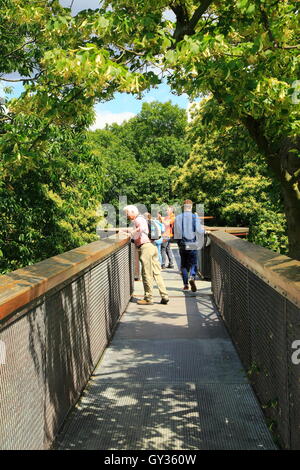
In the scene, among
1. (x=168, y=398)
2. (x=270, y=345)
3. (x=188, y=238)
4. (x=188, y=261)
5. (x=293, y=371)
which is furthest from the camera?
(x=188, y=261)

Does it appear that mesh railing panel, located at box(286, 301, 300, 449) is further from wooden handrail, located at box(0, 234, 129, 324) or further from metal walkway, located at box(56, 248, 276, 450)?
wooden handrail, located at box(0, 234, 129, 324)

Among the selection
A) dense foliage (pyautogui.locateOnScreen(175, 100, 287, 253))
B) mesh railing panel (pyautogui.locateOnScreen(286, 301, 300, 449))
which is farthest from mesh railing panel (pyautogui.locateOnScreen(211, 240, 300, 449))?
dense foliage (pyautogui.locateOnScreen(175, 100, 287, 253))

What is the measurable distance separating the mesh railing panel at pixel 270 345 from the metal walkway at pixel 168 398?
21cm

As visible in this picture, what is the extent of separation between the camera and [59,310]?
4289 millimetres

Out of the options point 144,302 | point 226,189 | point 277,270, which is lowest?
point 144,302

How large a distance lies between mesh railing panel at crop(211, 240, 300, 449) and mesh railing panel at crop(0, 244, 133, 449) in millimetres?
1608

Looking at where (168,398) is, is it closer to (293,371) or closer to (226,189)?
(293,371)

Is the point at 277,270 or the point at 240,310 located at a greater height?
the point at 277,270

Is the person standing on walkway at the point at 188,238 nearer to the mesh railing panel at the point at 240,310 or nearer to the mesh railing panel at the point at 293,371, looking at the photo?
the mesh railing panel at the point at 240,310

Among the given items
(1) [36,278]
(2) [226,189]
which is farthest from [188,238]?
(2) [226,189]

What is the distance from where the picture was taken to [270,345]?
4191 mm

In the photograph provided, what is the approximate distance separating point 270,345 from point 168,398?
54.3 inches

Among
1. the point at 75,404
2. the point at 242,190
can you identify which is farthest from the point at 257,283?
the point at 242,190

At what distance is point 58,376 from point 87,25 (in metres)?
3.01
